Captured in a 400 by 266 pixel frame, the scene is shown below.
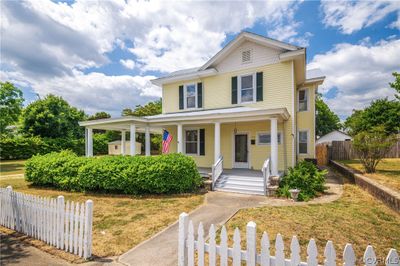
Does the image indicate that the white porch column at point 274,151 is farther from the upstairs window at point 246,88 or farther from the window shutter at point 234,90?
the window shutter at point 234,90

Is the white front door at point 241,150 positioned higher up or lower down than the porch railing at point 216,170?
higher up

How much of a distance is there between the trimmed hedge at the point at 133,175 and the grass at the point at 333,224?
10.7 ft

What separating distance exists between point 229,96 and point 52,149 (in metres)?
23.7

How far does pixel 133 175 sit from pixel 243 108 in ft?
23.1

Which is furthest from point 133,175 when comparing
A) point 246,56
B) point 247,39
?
point 247,39

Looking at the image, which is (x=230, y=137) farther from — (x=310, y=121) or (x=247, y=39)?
(x=247, y=39)

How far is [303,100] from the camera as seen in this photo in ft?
49.0

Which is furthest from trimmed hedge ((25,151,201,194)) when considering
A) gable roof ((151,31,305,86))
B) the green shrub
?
gable roof ((151,31,305,86))

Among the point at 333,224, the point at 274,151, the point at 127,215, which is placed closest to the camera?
the point at 333,224

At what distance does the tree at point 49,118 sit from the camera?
26562 millimetres

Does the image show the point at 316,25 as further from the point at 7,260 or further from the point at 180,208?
the point at 7,260

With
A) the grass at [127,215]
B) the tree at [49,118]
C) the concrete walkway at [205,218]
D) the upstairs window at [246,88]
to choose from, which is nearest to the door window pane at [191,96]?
the upstairs window at [246,88]

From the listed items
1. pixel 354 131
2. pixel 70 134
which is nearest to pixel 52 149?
pixel 70 134

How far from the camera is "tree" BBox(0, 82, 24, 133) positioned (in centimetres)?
2111
